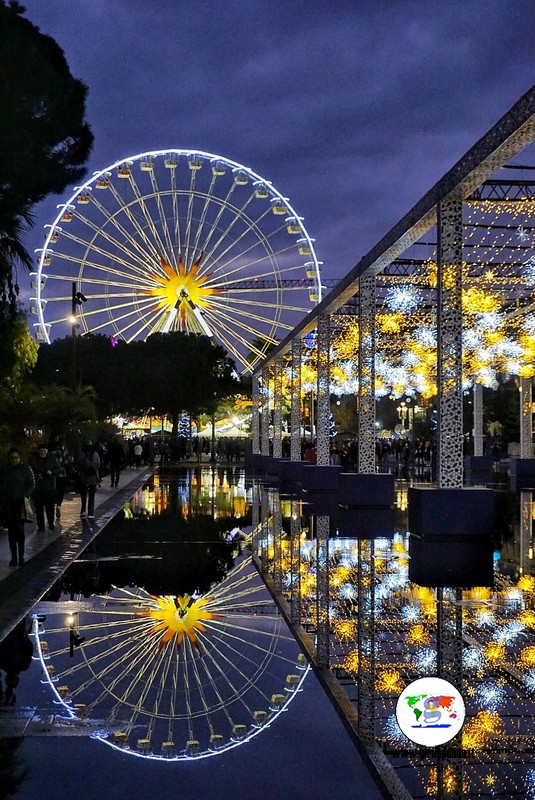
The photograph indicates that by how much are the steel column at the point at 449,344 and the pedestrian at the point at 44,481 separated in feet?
21.2

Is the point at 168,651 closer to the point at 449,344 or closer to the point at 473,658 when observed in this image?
the point at 473,658

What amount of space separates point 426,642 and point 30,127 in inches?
505

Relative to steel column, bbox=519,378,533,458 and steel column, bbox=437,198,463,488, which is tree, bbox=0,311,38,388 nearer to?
steel column, bbox=437,198,463,488


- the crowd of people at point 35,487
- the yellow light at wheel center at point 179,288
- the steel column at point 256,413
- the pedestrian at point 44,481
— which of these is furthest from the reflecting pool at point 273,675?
the steel column at point 256,413

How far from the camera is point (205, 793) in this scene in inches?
181

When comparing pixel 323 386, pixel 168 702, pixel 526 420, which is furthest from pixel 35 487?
pixel 526 420

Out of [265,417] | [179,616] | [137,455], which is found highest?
[265,417]

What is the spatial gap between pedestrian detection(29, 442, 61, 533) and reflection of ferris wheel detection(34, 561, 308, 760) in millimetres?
7108

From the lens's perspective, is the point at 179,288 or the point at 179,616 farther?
the point at 179,288

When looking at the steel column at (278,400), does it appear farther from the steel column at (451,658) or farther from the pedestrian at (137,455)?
the steel column at (451,658)

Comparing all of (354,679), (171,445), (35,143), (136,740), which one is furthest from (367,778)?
(171,445)

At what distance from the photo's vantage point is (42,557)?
13.9 meters

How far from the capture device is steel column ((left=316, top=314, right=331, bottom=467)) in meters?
26.9

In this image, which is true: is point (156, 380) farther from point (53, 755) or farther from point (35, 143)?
point (53, 755)
